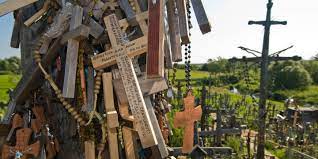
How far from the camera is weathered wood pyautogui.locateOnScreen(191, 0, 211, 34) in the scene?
2.80 m

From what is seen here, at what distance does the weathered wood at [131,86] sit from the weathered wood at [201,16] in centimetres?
62

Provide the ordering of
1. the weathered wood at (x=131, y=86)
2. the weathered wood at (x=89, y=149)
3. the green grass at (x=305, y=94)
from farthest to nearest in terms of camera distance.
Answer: the green grass at (x=305, y=94)
the weathered wood at (x=89, y=149)
the weathered wood at (x=131, y=86)

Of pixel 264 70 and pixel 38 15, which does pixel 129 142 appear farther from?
pixel 264 70

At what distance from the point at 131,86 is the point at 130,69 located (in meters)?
0.13

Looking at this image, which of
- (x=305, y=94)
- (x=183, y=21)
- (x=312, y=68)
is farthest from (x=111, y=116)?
(x=312, y=68)

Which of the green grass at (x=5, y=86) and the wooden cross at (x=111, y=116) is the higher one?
the wooden cross at (x=111, y=116)

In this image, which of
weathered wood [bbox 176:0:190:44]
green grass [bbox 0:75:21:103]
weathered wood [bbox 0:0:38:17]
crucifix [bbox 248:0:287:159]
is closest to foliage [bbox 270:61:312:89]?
green grass [bbox 0:75:21:103]

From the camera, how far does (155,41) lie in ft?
8.14

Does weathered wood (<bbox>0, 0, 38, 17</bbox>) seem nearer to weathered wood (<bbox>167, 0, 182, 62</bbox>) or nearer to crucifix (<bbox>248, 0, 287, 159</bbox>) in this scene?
weathered wood (<bbox>167, 0, 182, 62</bbox>)

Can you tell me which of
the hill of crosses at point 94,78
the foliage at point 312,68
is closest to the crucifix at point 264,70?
the hill of crosses at point 94,78

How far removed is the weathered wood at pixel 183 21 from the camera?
9.63 ft

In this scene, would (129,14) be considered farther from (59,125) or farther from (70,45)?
(59,125)

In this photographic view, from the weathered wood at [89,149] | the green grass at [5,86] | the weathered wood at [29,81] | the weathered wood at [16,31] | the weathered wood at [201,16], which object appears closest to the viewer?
the weathered wood at [89,149]

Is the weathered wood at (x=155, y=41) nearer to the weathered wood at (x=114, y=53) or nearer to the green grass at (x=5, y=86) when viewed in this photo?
the weathered wood at (x=114, y=53)
